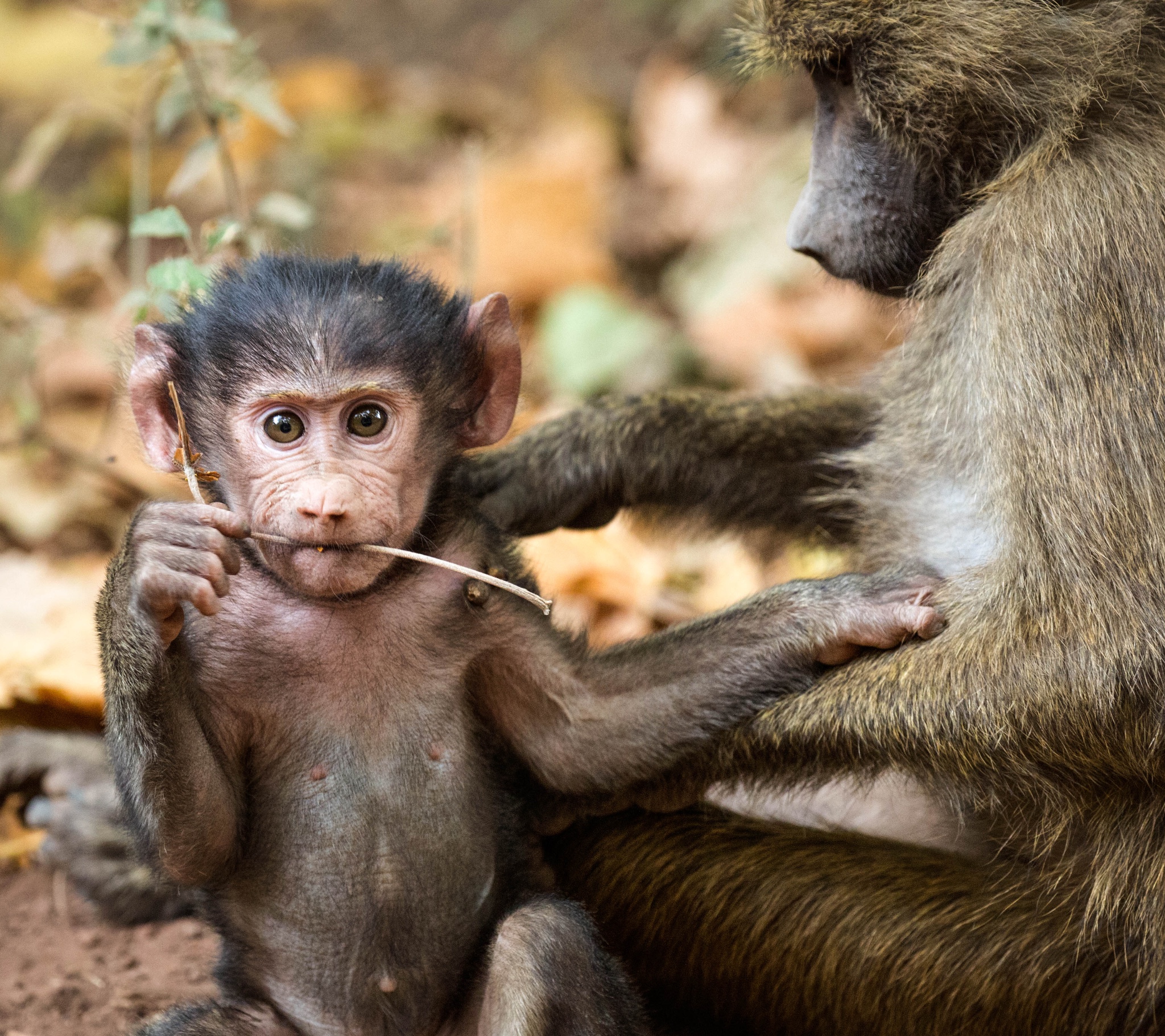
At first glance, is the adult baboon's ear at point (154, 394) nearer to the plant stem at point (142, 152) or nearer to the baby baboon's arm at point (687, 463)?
the baby baboon's arm at point (687, 463)

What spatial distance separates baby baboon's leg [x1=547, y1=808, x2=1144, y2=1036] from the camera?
9.40ft

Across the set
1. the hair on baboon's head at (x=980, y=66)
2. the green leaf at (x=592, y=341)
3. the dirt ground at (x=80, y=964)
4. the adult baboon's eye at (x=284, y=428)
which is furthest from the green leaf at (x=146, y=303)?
the green leaf at (x=592, y=341)

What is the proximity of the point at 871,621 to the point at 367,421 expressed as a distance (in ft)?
3.43

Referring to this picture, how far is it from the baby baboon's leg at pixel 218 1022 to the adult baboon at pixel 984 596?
70cm

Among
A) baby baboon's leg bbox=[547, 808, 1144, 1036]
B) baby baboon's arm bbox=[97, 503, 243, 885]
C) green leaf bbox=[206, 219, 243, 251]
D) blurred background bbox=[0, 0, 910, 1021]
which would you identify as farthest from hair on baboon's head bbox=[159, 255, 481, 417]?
baby baboon's leg bbox=[547, 808, 1144, 1036]

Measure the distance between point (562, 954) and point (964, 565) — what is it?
3.70 ft

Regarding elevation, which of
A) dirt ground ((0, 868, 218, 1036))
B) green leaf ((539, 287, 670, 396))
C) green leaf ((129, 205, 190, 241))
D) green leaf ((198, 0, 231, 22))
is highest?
green leaf ((198, 0, 231, 22))

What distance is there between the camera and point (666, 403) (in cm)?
377

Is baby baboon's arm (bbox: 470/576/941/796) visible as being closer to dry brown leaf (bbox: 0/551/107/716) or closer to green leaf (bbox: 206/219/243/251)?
green leaf (bbox: 206/219/243/251)

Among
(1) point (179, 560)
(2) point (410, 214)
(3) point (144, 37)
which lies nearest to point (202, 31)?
(3) point (144, 37)

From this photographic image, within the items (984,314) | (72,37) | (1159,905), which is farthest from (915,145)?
(72,37)

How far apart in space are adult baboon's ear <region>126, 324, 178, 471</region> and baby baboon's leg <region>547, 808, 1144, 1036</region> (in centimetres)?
115

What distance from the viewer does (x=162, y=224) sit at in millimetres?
3369

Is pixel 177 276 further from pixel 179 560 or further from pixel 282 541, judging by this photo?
pixel 179 560
